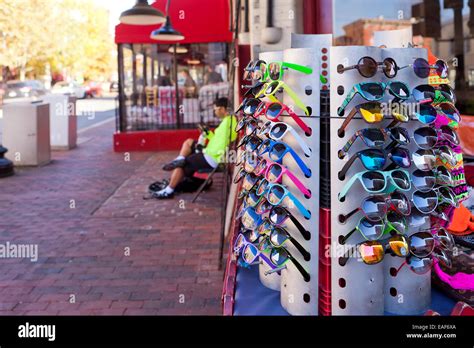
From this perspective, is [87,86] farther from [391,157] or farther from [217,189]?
[391,157]

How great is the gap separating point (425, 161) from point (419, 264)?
17.3 inches

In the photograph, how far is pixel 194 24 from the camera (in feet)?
38.7

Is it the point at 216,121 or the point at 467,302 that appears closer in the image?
the point at 467,302

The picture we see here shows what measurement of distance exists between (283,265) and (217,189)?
546 centimetres

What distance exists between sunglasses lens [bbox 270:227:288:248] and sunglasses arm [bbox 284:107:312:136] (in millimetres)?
473

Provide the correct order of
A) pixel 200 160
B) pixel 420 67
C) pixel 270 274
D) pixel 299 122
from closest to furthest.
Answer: pixel 420 67, pixel 299 122, pixel 270 274, pixel 200 160

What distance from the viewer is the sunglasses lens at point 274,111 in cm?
224

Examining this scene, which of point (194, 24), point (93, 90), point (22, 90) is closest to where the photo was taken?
point (194, 24)

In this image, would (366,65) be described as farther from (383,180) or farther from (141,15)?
(141,15)

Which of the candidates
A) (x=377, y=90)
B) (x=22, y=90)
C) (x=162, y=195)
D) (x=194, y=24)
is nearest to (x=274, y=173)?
(x=377, y=90)

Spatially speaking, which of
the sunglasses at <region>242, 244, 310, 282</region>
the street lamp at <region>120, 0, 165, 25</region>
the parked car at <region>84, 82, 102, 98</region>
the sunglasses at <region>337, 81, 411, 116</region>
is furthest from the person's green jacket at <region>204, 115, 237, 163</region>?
the parked car at <region>84, 82, 102, 98</region>
